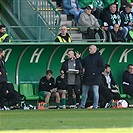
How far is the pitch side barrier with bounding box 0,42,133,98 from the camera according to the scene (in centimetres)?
2081

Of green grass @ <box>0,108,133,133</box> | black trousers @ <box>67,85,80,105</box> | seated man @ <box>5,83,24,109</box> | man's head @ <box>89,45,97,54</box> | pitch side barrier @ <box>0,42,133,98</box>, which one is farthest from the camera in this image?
pitch side barrier @ <box>0,42,133,98</box>

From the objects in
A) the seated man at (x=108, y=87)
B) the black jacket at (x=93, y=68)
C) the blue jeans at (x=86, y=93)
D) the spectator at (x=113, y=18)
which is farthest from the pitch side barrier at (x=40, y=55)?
the blue jeans at (x=86, y=93)

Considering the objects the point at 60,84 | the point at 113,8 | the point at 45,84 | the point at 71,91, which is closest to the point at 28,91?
the point at 45,84

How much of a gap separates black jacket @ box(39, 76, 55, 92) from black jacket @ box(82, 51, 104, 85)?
54.2 inches

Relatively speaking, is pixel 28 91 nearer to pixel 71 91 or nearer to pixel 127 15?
pixel 71 91

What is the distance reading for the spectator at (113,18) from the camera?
2233cm

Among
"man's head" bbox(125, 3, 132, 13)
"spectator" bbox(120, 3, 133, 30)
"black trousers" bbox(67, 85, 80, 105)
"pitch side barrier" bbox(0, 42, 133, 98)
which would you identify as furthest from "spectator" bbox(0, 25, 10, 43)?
"man's head" bbox(125, 3, 132, 13)

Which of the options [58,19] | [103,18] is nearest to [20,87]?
[58,19]

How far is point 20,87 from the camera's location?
20719mm

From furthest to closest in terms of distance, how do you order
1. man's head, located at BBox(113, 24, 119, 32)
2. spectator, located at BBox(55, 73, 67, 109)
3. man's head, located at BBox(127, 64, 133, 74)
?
man's head, located at BBox(113, 24, 119, 32) → man's head, located at BBox(127, 64, 133, 74) → spectator, located at BBox(55, 73, 67, 109)

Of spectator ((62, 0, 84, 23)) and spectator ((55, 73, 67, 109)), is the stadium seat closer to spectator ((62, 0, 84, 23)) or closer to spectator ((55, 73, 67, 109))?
spectator ((55, 73, 67, 109))

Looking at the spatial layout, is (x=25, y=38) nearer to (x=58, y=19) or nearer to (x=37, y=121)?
(x=58, y=19)

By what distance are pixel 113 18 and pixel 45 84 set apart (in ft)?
11.9

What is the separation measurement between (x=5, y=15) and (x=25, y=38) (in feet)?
3.98
